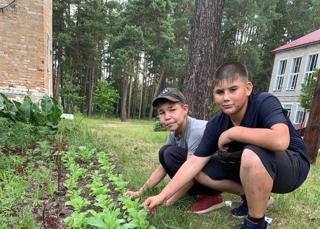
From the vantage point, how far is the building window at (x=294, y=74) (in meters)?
20.5

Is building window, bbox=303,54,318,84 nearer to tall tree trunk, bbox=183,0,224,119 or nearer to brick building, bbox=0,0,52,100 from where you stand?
brick building, bbox=0,0,52,100

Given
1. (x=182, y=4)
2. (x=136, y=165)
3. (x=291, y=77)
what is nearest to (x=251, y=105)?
(x=136, y=165)

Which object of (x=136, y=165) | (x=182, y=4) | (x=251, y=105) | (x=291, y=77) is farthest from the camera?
(x=182, y=4)

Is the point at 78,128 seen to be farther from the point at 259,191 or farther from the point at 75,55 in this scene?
the point at 75,55

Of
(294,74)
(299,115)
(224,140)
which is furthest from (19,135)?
(294,74)

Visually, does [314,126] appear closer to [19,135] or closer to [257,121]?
[257,121]

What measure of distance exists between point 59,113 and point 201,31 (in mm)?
3035

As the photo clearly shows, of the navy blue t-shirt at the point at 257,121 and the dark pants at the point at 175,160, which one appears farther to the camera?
the dark pants at the point at 175,160

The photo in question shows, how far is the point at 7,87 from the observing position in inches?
385

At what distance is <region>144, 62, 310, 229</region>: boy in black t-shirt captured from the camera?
2021 millimetres

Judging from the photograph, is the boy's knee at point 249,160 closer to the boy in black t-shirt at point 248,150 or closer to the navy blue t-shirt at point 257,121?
the boy in black t-shirt at point 248,150

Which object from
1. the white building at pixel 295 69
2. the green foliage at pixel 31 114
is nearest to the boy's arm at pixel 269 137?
the green foliage at pixel 31 114

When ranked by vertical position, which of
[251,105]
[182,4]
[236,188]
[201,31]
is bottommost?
[236,188]

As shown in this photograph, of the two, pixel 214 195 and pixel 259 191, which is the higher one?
pixel 259 191
